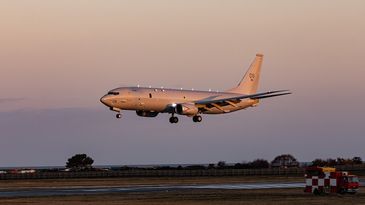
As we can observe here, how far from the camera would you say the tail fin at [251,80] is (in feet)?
398

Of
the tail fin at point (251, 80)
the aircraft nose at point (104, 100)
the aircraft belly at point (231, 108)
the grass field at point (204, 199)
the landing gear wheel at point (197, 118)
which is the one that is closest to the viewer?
the grass field at point (204, 199)

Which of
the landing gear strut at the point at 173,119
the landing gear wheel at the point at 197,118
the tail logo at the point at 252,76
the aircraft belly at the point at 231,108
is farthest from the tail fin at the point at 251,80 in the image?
the landing gear strut at the point at 173,119

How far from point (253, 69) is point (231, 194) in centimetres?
7216

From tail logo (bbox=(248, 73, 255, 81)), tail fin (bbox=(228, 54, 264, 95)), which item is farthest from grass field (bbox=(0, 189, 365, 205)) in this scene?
tail logo (bbox=(248, 73, 255, 81))

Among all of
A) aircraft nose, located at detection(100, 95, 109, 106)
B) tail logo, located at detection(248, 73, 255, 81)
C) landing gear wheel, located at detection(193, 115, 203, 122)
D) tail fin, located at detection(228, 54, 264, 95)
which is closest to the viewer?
aircraft nose, located at detection(100, 95, 109, 106)

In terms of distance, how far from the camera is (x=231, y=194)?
5578 cm

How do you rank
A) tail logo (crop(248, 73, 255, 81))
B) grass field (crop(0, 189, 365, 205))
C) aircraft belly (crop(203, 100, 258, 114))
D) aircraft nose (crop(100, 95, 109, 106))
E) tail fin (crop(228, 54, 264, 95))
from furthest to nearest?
tail logo (crop(248, 73, 255, 81)), tail fin (crop(228, 54, 264, 95)), aircraft belly (crop(203, 100, 258, 114)), aircraft nose (crop(100, 95, 109, 106)), grass field (crop(0, 189, 365, 205))

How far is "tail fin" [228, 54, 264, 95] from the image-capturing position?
121250 mm

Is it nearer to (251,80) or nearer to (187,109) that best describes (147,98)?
(187,109)

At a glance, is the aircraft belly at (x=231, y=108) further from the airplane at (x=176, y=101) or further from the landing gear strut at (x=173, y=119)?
the landing gear strut at (x=173, y=119)

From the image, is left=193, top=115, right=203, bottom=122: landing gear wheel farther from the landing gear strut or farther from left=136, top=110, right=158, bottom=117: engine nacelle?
left=136, top=110, right=158, bottom=117: engine nacelle

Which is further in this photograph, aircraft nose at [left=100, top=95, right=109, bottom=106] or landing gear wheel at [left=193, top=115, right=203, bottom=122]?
landing gear wheel at [left=193, top=115, right=203, bottom=122]

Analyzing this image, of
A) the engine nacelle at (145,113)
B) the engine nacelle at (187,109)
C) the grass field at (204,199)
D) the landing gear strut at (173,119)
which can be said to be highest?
the engine nacelle at (187,109)

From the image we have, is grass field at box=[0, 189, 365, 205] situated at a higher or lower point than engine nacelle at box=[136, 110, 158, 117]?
lower
